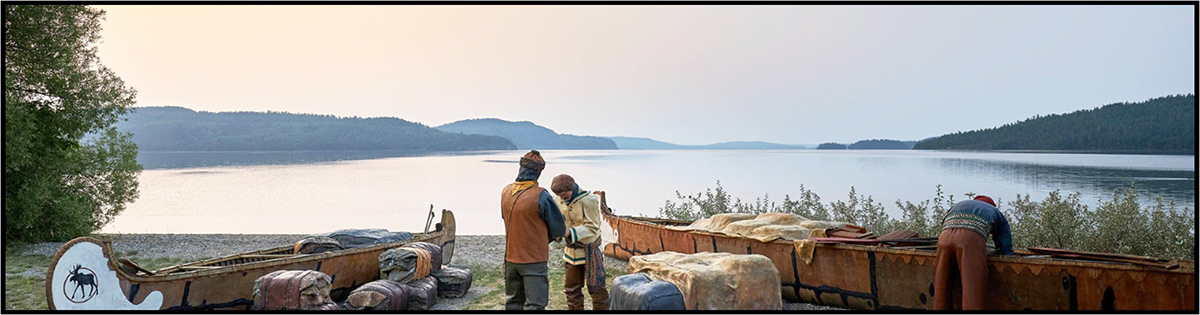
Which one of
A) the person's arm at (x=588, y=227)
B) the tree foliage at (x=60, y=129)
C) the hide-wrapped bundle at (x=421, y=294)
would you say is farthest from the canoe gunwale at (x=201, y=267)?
the tree foliage at (x=60, y=129)

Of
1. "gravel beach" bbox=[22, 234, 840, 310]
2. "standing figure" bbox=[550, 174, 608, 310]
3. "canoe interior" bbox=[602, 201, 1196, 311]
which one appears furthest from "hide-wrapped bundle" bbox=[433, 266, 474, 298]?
"canoe interior" bbox=[602, 201, 1196, 311]

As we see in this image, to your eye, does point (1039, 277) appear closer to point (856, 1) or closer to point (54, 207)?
point (856, 1)

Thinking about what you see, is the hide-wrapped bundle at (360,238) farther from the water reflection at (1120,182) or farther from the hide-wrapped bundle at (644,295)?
the water reflection at (1120,182)

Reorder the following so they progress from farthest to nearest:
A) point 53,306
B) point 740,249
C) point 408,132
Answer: point 408,132
point 740,249
point 53,306

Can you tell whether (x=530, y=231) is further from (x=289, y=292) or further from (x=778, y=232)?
(x=778, y=232)

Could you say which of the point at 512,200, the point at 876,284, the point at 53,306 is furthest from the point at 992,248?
the point at 53,306

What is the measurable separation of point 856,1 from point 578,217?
3360mm

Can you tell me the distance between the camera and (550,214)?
5.30 m

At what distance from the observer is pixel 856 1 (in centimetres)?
621

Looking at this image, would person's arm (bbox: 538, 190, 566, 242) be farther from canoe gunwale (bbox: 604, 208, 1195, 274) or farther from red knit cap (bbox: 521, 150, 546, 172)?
canoe gunwale (bbox: 604, 208, 1195, 274)

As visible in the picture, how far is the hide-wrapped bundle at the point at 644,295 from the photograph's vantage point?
5.46 meters

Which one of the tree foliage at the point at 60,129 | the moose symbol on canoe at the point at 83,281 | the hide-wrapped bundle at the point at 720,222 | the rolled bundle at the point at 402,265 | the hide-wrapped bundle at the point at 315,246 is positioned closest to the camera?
the moose symbol on canoe at the point at 83,281

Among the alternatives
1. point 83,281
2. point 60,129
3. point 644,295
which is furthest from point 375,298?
point 60,129

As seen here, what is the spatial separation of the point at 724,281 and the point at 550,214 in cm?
177
